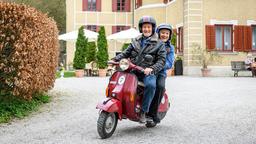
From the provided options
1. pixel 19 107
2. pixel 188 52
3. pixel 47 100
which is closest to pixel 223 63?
pixel 188 52

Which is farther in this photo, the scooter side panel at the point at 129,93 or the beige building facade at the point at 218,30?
the beige building facade at the point at 218,30

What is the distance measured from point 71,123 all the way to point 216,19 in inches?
744

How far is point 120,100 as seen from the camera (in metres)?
6.54

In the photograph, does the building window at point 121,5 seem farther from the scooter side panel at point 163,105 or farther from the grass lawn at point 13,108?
the scooter side panel at point 163,105

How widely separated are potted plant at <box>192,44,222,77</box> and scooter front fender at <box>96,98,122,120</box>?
61.3ft

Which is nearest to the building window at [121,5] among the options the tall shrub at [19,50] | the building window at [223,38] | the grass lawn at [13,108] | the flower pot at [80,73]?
the building window at [223,38]

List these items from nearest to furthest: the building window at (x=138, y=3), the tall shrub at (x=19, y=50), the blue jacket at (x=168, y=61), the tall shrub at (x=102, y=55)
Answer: the blue jacket at (x=168, y=61) < the tall shrub at (x=19, y=50) < the tall shrub at (x=102, y=55) < the building window at (x=138, y=3)

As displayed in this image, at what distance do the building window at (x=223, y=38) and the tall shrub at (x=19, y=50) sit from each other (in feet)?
58.8

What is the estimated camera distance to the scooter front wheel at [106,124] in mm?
6262

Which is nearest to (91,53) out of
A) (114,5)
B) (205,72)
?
(205,72)

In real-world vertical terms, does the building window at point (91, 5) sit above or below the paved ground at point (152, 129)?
above

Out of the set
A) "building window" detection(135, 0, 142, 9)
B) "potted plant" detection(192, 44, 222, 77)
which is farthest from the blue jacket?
"building window" detection(135, 0, 142, 9)

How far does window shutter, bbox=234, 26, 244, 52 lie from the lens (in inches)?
1009

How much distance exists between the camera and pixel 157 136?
6.67 m
